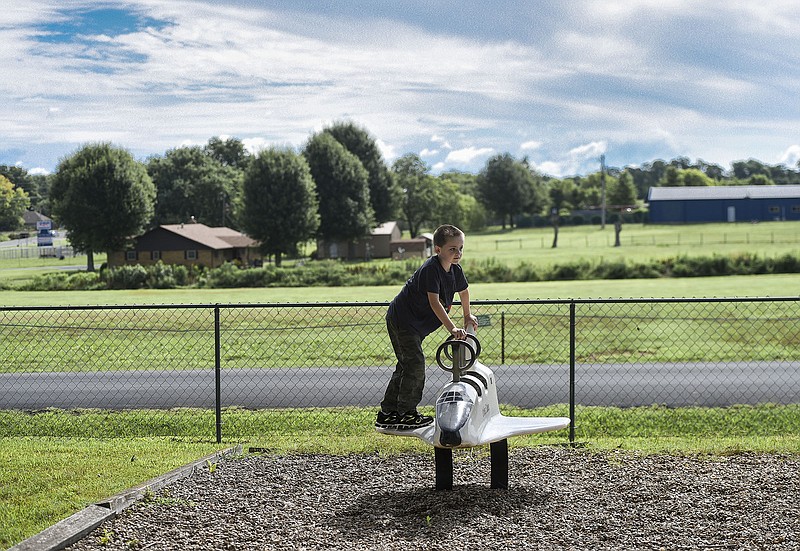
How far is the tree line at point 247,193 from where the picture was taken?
61062mm

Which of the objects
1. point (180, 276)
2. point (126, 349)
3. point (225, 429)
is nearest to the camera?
point (225, 429)

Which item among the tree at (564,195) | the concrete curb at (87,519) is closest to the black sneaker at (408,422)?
the concrete curb at (87,519)

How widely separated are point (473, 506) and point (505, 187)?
4770 inches

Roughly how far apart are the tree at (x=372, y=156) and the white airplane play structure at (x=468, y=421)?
78.9m

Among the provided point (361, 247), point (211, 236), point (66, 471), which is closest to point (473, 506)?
point (66, 471)

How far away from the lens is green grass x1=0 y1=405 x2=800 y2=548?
23.0ft

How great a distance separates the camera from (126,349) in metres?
18.6

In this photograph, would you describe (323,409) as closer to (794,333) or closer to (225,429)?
(225,429)

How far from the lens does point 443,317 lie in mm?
6941

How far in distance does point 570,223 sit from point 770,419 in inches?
4313

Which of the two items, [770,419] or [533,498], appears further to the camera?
[770,419]

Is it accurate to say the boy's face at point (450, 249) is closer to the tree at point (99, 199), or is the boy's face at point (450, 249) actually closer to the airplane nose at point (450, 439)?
the airplane nose at point (450, 439)

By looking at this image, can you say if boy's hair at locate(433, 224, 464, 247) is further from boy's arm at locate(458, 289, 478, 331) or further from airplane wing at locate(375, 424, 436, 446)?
airplane wing at locate(375, 424, 436, 446)

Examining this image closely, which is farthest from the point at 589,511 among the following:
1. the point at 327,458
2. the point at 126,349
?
the point at 126,349
